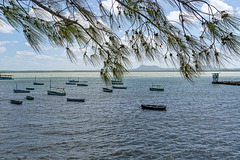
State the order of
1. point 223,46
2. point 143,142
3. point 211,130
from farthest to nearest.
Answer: point 211,130 → point 143,142 → point 223,46

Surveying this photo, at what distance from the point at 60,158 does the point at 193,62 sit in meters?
17.4

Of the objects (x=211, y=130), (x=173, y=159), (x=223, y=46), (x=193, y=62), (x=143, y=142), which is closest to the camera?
(x=223, y=46)

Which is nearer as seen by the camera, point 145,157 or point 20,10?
point 20,10

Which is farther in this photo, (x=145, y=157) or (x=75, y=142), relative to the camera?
(x=75, y=142)

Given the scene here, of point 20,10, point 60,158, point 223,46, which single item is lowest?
point 60,158

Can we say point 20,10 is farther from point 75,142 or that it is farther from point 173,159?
point 75,142

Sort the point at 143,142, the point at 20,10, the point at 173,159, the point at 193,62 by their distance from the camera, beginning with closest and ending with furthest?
the point at 193,62 → the point at 20,10 → the point at 173,159 → the point at 143,142

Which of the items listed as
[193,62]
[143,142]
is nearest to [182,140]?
[143,142]

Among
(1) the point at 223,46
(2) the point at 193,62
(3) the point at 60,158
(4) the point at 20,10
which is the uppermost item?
(4) the point at 20,10

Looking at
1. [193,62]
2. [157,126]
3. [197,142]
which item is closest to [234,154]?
[197,142]

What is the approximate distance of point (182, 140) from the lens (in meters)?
20.6

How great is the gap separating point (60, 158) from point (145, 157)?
24.4ft

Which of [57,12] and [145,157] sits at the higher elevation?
[57,12]

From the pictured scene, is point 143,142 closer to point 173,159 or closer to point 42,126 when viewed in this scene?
point 173,159
